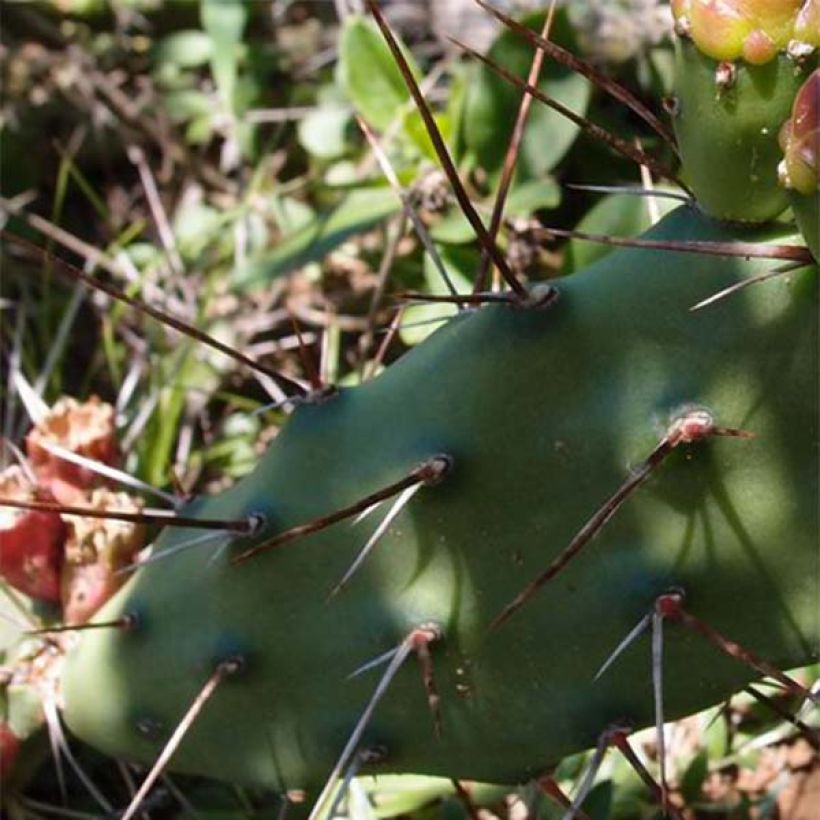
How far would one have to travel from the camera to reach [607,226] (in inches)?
66.6

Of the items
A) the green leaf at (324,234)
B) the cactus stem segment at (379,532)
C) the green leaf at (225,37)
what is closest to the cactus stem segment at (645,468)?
the cactus stem segment at (379,532)

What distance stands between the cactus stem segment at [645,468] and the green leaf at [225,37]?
1.27 m

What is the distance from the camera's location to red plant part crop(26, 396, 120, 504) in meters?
1.50

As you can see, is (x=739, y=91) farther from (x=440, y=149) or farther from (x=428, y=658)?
(x=428, y=658)

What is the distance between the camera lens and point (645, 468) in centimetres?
96

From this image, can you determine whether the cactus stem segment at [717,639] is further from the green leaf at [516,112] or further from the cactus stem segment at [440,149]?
the green leaf at [516,112]

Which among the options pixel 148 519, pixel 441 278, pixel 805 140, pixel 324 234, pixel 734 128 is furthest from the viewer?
pixel 324 234

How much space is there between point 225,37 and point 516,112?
0.49 meters

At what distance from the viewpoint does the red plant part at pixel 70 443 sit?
150cm

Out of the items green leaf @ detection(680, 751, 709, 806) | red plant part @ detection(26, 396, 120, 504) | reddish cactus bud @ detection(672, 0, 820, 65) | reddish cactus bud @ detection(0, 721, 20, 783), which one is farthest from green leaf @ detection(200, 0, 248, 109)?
reddish cactus bud @ detection(672, 0, 820, 65)

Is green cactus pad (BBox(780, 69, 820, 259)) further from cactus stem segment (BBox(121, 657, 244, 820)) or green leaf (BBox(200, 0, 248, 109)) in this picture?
green leaf (BBox(200, 0, 248, 109))

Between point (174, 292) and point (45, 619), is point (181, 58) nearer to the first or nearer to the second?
point (174, 292)

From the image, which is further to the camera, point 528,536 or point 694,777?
point 694,777

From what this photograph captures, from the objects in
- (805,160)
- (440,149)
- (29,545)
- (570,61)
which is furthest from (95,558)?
(805,160)
